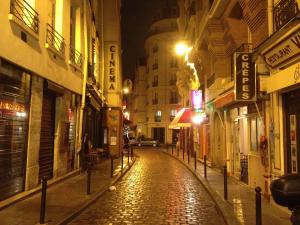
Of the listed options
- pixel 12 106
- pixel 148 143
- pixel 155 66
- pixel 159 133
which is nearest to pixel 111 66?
pixel 12 106

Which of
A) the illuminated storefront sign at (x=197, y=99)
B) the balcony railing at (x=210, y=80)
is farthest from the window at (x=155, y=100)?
the balcony railing at (x=210, y=80)

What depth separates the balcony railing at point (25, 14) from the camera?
9.03 meters

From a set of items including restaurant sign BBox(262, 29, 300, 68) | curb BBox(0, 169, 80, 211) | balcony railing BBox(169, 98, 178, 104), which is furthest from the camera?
balcony railing BBox(169, 98, 178, 104)

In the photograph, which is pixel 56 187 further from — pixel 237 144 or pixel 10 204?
pixel 237 144

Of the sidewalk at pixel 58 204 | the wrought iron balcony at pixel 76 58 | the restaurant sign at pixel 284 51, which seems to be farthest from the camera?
the wrought iron balcony at pixel 76 58

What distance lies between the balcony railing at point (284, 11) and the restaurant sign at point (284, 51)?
2.14ft

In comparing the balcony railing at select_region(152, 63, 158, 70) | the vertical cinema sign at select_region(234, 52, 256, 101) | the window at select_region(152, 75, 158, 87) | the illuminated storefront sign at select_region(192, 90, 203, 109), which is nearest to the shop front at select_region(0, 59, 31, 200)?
the vertical cinema sign at select_region(234, 52, 256, 101)

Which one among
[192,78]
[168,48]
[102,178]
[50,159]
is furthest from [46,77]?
[168,48]

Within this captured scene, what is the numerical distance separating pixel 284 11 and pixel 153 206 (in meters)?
5.80

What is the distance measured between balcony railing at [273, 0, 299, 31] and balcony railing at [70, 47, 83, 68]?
8.28 metres

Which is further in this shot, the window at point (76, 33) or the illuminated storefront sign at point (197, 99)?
the illuminated storefront sign at point (197, 99)

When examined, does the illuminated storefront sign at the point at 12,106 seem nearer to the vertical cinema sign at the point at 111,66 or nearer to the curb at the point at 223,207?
the curb at the point at 223,207

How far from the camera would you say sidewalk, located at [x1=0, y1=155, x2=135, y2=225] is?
745cm

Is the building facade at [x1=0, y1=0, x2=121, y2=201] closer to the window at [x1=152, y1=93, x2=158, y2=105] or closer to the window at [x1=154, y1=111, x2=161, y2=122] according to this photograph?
the window at [x1=154, y1=111, x2=161, y2=122]
